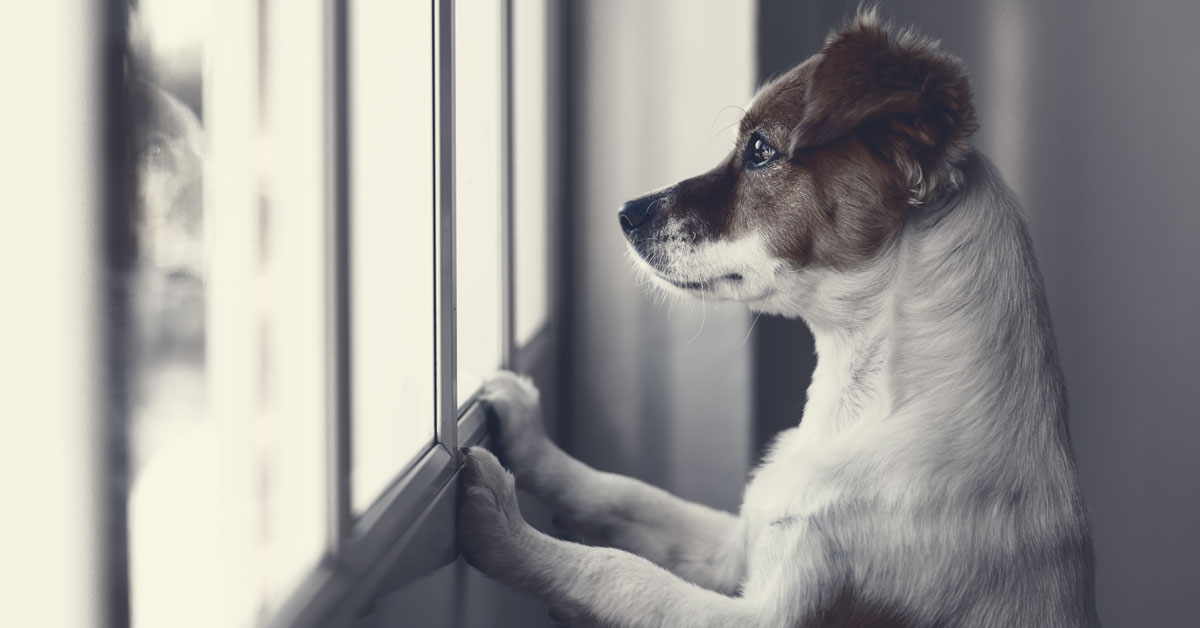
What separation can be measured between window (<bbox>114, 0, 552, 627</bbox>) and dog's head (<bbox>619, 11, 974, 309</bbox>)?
362mm

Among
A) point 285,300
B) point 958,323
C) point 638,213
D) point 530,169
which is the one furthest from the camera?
point 530,169

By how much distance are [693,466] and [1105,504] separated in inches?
35.9

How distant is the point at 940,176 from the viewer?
1145 mm

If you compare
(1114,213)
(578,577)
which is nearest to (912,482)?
(578,577)

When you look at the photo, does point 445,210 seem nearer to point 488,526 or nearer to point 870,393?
point 488,526

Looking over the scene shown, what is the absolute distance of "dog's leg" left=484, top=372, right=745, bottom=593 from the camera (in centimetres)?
135

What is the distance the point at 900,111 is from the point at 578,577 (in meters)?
0.68

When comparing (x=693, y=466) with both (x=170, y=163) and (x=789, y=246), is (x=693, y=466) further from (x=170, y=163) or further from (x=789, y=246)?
(x=170, y=163)

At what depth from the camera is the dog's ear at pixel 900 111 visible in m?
1.15

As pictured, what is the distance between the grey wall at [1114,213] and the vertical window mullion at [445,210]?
1.11 metres

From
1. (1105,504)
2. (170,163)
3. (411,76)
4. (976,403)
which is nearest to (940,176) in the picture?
(976,403)

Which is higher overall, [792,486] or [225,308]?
[225,308]

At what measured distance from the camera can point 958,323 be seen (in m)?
1.10

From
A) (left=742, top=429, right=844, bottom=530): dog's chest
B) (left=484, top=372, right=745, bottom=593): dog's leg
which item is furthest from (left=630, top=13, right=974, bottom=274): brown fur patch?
(left=484, top=372, right=745, bottom=593): dog's leg
